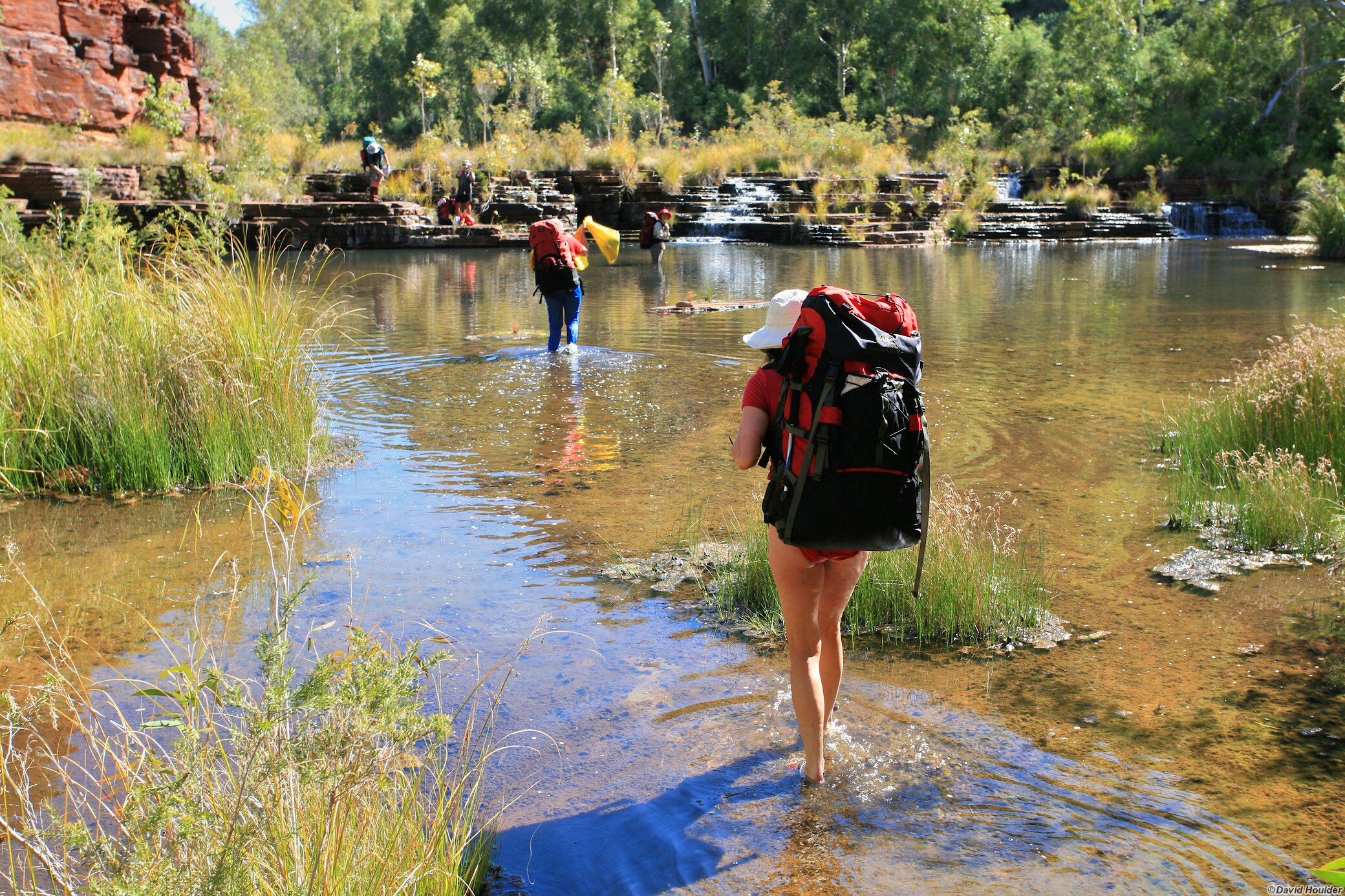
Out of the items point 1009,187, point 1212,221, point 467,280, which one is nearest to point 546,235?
point 467,280

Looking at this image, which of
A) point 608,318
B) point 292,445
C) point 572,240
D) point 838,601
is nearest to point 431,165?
point 608,318

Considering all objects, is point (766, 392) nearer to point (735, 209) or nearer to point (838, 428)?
point (838, 428)

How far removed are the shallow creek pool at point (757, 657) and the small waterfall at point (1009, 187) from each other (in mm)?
29961

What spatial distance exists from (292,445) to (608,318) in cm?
873

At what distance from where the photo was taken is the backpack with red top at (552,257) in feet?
38.0

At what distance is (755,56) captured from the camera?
62938 millimetres

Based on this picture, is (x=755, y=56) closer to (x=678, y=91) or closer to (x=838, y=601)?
(x=678, y=91)

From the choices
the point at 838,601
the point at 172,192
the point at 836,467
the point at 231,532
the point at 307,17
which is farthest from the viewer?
the point at 307,17

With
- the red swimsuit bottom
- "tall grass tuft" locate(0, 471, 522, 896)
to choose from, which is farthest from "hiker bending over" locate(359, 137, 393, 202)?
"tall grass tuft" locate(0, 471, 522, 896)

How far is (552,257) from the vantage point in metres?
11.6

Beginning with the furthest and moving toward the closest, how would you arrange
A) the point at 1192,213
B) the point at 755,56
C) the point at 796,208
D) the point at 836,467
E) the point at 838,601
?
the point at 755,56
the point at 1192,213
the point at 796,208
the point at 838,601
the point at 836,467

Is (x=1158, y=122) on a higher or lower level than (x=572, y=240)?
higher

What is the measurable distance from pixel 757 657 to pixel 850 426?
1.91m

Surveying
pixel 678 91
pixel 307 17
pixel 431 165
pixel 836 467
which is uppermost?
pixel 307 17
